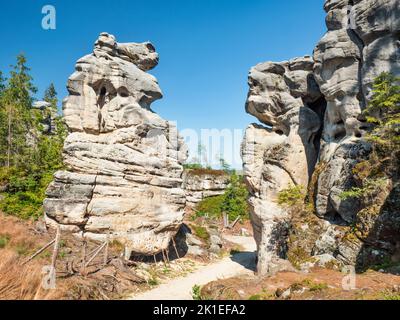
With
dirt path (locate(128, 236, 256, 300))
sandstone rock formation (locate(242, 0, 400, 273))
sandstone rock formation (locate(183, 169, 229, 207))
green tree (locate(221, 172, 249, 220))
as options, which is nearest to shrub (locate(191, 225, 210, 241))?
dirt path (locate(128, 236, 256, 300))

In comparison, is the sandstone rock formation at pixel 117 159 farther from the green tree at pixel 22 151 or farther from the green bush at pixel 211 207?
the green bush at pixel 211 207

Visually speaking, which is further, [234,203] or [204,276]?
[234,203]

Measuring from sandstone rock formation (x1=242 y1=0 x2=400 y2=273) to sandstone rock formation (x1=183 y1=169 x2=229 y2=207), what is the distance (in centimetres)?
2305

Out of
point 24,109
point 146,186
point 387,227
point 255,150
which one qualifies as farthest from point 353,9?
point 24,109

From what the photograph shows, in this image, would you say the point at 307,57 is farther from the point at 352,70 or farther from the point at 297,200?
the point at 297,200

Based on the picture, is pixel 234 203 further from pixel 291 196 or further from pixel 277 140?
pixel 291 196

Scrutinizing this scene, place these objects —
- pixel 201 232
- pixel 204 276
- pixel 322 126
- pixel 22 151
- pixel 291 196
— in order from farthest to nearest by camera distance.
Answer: pixel 22 151 → pixel 201 232 → pixel 322 126 → pixel 291 196 → pixel 204 276

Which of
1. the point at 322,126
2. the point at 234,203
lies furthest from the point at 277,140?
the point at 234,203

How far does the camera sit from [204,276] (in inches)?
722

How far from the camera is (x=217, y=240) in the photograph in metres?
27.4

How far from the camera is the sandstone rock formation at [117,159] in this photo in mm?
17609

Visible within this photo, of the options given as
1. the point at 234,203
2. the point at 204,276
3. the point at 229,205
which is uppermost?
the point at 234,203

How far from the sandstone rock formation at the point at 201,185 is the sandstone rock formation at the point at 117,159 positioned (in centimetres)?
2296

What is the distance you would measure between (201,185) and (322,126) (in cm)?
2663
